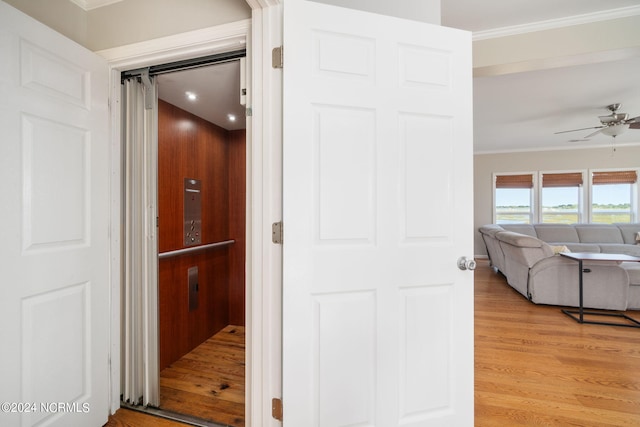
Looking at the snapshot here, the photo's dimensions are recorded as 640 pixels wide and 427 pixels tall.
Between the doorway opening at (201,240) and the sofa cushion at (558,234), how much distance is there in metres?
6.05

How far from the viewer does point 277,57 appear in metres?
1.24

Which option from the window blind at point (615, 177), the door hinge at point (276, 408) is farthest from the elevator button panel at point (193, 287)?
the window blind at point (615, 177)

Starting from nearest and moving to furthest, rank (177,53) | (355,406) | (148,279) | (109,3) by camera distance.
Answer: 1. (355,406)
2. (177,53)
3. (109,3)
4. (148,279)

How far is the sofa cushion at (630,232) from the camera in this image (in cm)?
534

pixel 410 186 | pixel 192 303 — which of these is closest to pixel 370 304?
pixel 410 186

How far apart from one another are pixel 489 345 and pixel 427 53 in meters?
2.55

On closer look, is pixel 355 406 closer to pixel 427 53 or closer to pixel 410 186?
pixel 410 186

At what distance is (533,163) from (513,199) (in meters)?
0.96

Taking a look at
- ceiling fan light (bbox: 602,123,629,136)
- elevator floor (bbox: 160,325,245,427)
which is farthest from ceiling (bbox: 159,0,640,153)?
elevator floor (bbox: 160,325,245,427)

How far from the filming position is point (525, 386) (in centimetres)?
195

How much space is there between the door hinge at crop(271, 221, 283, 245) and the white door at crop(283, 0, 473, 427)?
1.9 inches

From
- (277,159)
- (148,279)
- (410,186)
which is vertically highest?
(277,159)

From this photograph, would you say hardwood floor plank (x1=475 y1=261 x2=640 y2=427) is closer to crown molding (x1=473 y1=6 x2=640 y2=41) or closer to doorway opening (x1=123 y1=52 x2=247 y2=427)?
doorway opening (x1=123 y1=52 x2=247 y2=427)

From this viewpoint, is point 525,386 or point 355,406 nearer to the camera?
point 355,406
